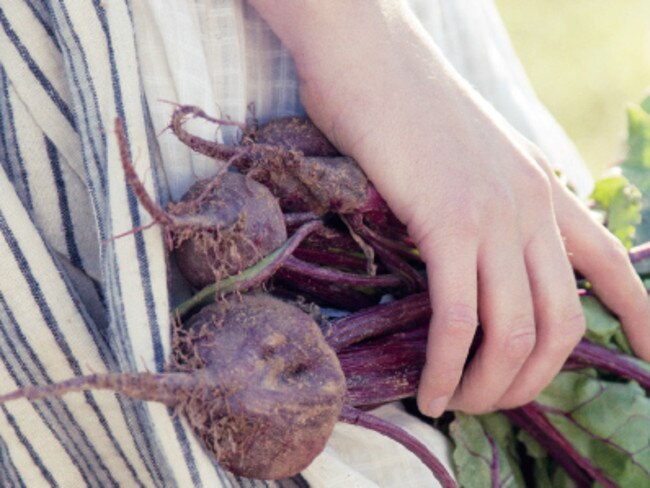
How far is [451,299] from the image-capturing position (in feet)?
3.56

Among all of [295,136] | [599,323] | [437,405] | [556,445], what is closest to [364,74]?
[295,136]

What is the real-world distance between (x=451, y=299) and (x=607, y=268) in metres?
0.37

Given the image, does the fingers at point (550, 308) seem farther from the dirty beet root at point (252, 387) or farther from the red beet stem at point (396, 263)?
the dirty beet root at point (252, 387)

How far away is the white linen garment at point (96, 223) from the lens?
0.95 m

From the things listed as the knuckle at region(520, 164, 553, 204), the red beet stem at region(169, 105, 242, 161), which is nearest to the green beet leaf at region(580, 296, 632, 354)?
the knuckle at region(520, 164, 553, 204)

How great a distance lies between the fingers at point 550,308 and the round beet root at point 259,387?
0.35m

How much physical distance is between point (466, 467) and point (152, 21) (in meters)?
0.76

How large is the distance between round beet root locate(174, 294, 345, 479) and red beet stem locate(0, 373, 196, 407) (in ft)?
0.06

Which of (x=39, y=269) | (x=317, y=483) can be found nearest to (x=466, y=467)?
(x=317, y=483)

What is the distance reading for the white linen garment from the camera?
0.95 metres

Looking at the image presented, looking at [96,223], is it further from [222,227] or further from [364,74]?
[364,74]

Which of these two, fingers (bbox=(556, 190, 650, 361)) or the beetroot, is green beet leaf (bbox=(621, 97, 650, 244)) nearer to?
fingers (bbox=(556, 190, 650, 361))

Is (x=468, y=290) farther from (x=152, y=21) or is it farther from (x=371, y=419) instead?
(x=152, y=21)

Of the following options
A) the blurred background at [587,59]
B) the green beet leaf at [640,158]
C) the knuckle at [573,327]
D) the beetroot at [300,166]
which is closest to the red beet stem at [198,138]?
the beetroot at [300,166]
